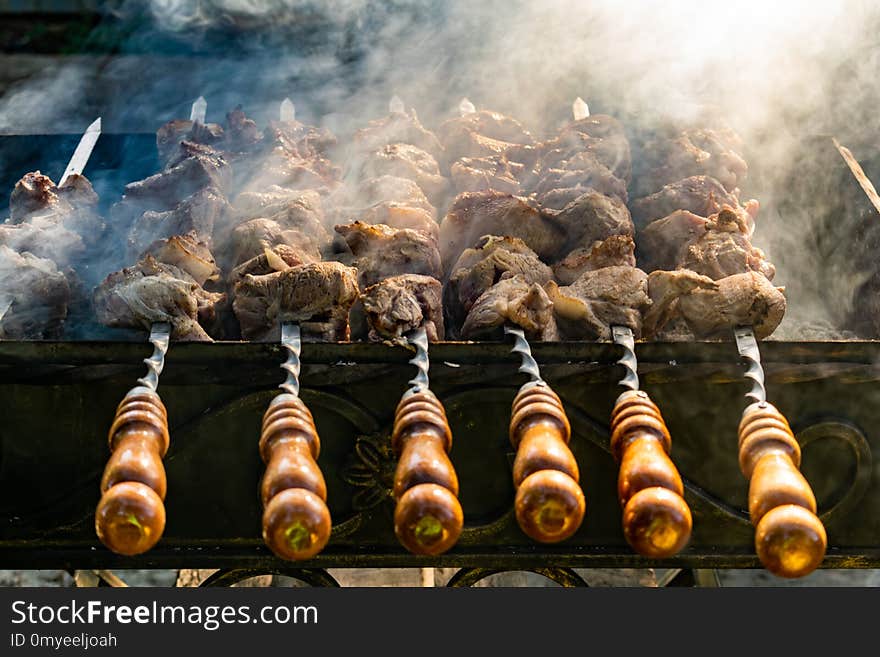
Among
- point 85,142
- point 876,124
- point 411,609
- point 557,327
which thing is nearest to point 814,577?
point 876,124

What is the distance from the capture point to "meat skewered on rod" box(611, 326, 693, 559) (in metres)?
1.63

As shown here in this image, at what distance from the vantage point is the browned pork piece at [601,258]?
2.84m

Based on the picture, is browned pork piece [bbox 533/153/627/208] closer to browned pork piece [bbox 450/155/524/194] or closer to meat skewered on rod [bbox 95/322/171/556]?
browned pork piece [bbox 450/155/524/194]

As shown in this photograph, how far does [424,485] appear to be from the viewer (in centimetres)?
171

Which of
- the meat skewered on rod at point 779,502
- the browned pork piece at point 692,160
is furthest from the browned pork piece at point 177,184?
the meat skewered on rod at point 779,502

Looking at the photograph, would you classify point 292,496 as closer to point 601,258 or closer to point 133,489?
point 133,489

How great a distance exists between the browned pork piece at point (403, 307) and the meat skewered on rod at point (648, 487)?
0.59 meters

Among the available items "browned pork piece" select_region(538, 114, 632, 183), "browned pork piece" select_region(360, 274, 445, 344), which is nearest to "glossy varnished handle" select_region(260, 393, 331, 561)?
"browned pork piece" select_region(360, 274, 445, 344)

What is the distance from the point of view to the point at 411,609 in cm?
208

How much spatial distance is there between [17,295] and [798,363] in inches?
79.6

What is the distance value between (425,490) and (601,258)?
4.40 ft

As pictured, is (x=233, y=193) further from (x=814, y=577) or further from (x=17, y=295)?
(x=814, y=577)

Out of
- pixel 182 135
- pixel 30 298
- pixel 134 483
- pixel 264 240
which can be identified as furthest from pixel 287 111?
pixel 134 483

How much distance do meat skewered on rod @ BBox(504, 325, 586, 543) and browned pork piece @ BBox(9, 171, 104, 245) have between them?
2.01 meters
